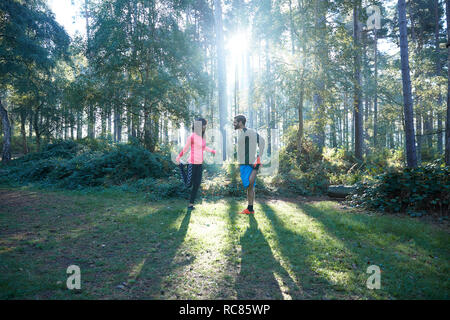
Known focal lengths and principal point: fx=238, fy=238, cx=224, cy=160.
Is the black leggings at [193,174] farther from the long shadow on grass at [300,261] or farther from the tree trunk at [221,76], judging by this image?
the tree trunk at [221,76]

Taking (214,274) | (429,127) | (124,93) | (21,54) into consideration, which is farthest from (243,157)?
(429,127)

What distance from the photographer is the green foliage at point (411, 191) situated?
5715 millimetres

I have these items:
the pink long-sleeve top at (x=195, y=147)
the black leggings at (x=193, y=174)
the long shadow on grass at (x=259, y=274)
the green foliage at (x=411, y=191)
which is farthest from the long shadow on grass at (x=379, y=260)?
the pink long-sleeve top at (x=195, y=147)

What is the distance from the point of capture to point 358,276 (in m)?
3.02

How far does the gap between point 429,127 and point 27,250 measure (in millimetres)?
25304

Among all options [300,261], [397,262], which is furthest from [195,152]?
[397,262]

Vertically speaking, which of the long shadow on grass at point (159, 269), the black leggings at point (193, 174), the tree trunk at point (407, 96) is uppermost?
the tree trunk at point (407, 96)

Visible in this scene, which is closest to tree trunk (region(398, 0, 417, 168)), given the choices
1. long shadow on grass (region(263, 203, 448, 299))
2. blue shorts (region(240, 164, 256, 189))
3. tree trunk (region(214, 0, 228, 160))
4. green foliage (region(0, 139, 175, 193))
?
long shadow on grass (region(263, 203, 448, 299))

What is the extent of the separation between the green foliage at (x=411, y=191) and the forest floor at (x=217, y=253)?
705mm

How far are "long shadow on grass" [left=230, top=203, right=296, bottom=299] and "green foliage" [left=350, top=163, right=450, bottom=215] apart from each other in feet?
13.1

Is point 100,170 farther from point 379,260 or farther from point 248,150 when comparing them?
point 379,260

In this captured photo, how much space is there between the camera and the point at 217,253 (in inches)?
149
